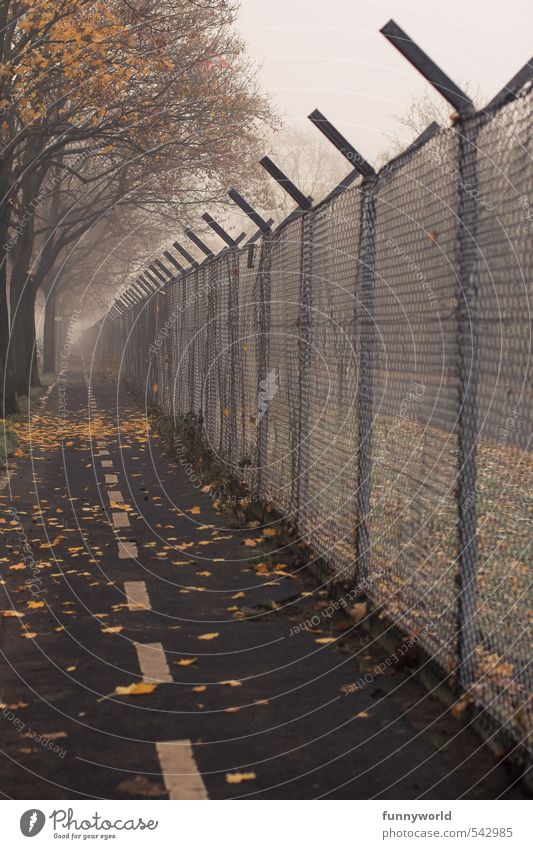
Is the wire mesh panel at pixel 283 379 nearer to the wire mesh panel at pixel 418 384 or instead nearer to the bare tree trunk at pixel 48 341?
the wire mesh panel at pixel 418 384

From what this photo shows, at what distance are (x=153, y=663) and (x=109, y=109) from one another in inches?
772

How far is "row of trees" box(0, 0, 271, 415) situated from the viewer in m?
18.2

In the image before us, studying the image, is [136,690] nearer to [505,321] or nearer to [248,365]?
[505,321]

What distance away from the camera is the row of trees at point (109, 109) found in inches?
715

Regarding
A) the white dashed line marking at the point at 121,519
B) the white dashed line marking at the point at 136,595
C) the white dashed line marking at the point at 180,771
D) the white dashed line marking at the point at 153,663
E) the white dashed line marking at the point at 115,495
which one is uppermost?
the white dashed line marking at the point at 180,771

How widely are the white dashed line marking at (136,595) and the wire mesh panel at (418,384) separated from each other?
156cm

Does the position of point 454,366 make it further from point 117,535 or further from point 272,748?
point 117,535

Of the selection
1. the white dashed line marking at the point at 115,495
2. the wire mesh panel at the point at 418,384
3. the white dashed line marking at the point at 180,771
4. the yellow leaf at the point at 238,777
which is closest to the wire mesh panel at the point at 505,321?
the wire mesh panel at the point at 418,384

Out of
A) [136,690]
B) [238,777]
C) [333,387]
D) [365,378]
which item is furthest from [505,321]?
[333,387]

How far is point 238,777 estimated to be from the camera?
441 centimetres

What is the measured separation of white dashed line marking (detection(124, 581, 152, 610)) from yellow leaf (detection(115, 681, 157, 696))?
164 cm

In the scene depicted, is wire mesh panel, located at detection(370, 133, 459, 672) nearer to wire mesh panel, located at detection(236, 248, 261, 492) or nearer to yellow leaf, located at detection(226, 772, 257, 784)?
yellow leaf, located at detection(226, 772, 257, 784)

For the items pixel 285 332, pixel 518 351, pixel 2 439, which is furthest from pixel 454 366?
pixel 2 439

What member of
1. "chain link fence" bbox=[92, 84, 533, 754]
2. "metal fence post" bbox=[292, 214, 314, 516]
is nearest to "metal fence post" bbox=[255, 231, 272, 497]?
"chain link fence" bbox=[92, 84, 533, 754]
